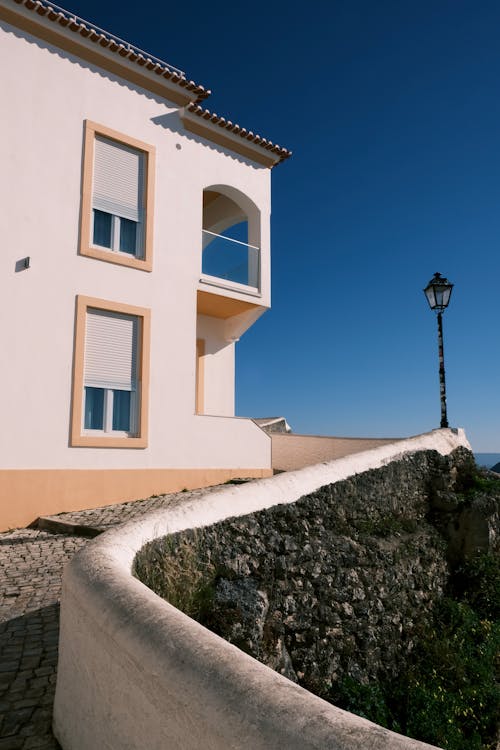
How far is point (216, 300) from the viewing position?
1219 centimetres

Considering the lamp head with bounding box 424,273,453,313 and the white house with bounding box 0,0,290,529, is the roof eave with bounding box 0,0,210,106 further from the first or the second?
the lamp head with bounding box 424,273,453,313

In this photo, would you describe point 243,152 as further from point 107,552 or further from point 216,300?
point 107,552

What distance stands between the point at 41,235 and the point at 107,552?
7.56 meters

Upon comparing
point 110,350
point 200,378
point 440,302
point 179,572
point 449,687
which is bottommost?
point 449,687

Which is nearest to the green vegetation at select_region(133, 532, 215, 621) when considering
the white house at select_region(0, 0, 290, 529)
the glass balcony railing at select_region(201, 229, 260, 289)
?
the white house at select_region(0, 0, 290, 529)

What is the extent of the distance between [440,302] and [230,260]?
4822 mm

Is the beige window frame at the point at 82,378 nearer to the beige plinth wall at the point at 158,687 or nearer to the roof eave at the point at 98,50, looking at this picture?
the roof eave at the point at 98,50

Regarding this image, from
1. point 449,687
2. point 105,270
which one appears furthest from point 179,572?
point 105,270

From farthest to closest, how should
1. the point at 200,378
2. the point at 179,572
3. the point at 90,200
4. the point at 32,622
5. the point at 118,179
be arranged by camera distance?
the point at 200,378
the point at 118,179
the point at 90,200
the point at 32,622
the point at 179,572

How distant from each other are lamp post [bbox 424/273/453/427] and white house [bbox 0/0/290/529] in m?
4.07

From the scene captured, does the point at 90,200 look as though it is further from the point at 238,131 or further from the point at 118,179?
the point at 238,131

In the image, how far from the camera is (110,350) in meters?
10.0

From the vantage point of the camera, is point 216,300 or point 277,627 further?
point 216,300

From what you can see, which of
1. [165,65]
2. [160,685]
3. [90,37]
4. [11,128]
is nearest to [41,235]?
[11,128]
